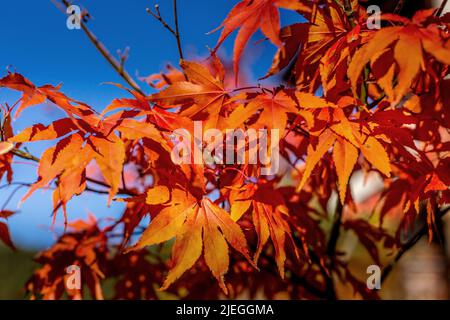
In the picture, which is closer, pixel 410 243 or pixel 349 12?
pixel 349 12

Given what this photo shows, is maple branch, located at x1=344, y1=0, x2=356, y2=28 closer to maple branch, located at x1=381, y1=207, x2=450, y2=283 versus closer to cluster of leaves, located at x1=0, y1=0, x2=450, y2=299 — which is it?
cluster of leaves, located at x1=0, y1=0, x2=450, y2=299

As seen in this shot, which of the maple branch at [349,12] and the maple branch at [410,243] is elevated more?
the maple branch at [349,12]

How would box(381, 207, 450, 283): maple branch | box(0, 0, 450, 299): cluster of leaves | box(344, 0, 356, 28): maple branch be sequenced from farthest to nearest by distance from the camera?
box(381, 207, 450, 283): maple branch, box(344, 0, 356, 28): maple branch, box(0, 0, 450, 299): cluster of leaves

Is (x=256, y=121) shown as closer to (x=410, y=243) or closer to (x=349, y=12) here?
(x=349, y=12)

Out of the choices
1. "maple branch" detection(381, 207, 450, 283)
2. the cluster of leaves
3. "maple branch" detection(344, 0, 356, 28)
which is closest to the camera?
the cluster of leaves

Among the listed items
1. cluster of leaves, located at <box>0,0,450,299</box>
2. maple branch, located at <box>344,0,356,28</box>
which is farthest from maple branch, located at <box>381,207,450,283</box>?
maple branch, located at <box>344,0,356,28</box>

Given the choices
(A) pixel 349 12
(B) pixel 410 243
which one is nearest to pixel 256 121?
(A) pixel 349 12

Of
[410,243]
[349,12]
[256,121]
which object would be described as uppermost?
[349,12]

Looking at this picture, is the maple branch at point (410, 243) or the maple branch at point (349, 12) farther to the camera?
the maple branch at point (410, 243)

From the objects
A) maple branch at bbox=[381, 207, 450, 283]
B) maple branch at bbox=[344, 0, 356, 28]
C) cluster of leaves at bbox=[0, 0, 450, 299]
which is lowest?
maple branch at bbox=[381, 207, 450, 283]

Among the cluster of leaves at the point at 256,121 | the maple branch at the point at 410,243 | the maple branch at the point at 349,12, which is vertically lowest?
the maple branch at the point at 410,243

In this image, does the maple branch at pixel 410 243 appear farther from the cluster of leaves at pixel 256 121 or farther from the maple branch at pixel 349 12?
the maple branch at pixel 349 12

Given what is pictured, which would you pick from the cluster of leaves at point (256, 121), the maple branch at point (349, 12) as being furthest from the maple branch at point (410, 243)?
the maple branch at point (349, 12)
